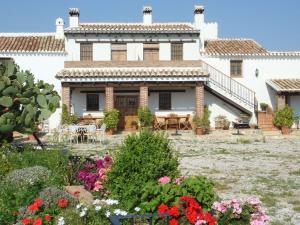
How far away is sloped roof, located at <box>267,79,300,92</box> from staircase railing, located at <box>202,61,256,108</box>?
148 cm

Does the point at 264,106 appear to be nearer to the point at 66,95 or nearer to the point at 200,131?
the point at 200,131

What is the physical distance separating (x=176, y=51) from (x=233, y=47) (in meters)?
4.65

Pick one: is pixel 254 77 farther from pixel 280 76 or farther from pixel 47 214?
pixel 47 214

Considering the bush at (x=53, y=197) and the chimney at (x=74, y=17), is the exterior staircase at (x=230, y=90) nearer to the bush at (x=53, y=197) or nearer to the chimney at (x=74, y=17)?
the chimney at (x=74, y=17)

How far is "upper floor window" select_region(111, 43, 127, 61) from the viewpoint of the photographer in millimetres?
28391

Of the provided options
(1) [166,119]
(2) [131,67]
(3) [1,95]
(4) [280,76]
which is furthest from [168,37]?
(3) [1,95]

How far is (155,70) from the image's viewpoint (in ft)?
91.0

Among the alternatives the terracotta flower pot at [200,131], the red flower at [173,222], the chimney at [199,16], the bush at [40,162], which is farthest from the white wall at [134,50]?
the red flower at [173,222]

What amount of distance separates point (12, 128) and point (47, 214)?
5771 mm

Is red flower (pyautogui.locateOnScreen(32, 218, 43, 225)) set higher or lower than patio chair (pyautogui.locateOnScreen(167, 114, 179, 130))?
lower

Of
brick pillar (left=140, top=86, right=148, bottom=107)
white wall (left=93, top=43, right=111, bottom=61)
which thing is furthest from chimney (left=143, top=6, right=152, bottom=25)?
brick pillar (left=140, top=86, right=148, bottom=107)

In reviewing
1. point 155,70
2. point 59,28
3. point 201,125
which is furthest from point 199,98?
point 59,28

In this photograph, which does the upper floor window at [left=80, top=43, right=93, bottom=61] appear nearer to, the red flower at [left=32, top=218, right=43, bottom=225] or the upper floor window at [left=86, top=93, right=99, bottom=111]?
the upper floor window at [left=86, top=93, right=99, bottom=111]

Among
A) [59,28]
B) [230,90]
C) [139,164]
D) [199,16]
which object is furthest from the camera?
[59,28]
